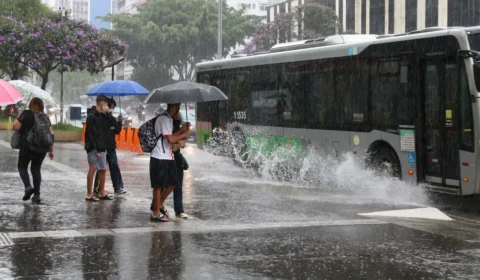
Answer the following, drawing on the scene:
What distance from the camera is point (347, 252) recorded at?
8.51 m

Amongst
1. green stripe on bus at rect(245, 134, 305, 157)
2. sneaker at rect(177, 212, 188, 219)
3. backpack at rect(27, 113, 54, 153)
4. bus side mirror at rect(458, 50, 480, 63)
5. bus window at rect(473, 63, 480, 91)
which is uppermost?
bus side mirror at rect(458, 50, 480, 63)

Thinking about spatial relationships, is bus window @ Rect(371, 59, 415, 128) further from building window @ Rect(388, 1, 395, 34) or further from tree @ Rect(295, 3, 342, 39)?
building window @ Rect(388, 1, 395, 34)

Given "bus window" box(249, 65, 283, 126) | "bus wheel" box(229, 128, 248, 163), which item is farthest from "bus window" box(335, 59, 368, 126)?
"bus wheel" box(229, 128, 248, 163)

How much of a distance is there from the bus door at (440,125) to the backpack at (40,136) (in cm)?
619

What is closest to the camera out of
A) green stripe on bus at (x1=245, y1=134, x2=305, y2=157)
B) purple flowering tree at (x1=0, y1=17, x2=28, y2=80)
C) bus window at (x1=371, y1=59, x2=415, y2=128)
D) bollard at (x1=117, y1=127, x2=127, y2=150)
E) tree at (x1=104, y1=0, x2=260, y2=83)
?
bus window at (x1=371, y1=59, x2=415, y2=128)

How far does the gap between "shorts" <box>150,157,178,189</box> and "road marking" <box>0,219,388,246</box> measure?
539 millimetres

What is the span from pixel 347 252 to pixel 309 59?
8.71 m

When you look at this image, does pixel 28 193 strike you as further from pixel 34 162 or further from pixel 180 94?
pixel 180 94

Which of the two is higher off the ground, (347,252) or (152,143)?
(152,143)

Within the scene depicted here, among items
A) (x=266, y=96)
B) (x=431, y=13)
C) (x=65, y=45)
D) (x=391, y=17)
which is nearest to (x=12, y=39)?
(x=65, y=45)

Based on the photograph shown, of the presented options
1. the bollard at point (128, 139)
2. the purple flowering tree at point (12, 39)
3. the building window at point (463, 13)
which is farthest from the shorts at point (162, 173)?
the building window at point (463, 13)

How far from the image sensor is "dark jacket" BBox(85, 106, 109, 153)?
483 inches

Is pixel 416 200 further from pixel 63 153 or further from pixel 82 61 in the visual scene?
pixel 82 61

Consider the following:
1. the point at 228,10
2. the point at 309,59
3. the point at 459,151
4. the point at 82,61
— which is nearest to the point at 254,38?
the point at 228,10
